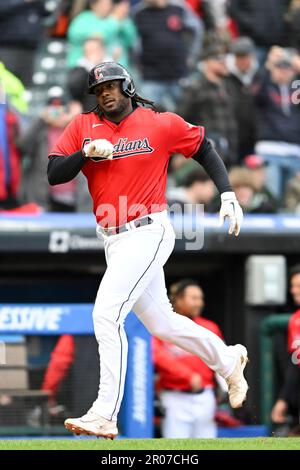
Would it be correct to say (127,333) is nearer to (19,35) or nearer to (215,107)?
(215,107)

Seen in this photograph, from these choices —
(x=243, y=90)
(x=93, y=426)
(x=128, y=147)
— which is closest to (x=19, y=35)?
(x=243, y=90)

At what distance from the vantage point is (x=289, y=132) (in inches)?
419

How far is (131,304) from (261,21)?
6.25 metres

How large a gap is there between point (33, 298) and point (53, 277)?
0.75ft

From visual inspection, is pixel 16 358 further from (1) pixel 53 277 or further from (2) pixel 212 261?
(2) pixel 212 261

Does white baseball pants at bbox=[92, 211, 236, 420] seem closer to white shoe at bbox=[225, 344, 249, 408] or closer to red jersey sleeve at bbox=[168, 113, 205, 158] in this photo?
white shoe at bbox=[225, 344, 249, 408]

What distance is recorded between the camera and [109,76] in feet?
18.1

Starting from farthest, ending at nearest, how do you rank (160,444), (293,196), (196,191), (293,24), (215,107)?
1. (293,24)
2. (215,107)
3. (293,196)
4. (196,191)
5. (160,444)

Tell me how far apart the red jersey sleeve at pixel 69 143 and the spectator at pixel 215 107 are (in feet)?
14.4

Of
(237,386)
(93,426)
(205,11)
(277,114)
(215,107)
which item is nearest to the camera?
(93,426)

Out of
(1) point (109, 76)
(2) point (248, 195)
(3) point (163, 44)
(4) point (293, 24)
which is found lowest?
(2) point (248, 195)

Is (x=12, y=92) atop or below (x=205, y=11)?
below
